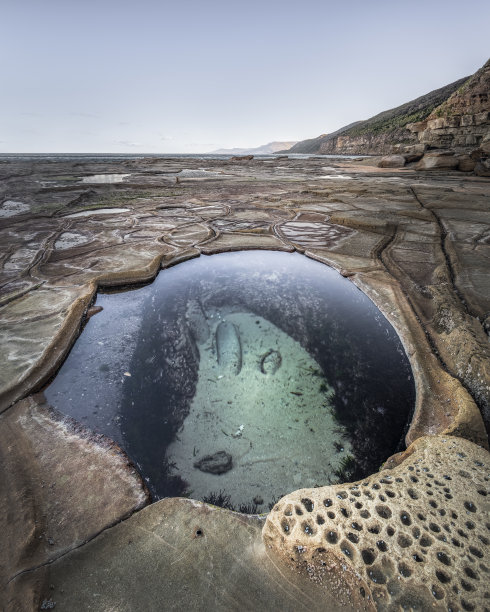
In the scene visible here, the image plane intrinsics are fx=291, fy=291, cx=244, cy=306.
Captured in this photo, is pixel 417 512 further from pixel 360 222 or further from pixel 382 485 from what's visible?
pixel 360 222

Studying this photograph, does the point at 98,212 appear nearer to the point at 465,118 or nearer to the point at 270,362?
the point at 270,362

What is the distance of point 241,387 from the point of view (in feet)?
7.02

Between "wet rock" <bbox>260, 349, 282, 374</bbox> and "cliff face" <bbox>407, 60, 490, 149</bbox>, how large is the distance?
961 inches

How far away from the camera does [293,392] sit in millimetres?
2111

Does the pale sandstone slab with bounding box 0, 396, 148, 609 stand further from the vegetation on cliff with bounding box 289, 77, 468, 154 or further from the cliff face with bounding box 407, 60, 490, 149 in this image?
the vegetation on cliff with bounding box 289, 77, 468, 154

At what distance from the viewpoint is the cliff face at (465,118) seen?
18672 mm

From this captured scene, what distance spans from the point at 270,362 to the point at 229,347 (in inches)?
15.5

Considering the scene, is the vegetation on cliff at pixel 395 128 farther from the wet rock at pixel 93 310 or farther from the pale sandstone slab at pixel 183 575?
the pale sandstone slab at pixel 183 575

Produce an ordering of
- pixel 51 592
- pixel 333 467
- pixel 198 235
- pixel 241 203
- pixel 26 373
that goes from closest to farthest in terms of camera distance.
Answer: pixel 51 592 → pixel 333 467 → pixel 26 373 → pixel 198 235 → pixel 241 203

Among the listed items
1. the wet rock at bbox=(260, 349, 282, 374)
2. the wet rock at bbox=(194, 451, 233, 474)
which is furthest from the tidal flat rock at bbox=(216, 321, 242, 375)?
the wet rock at bbox=(194, 451, 233, 474)

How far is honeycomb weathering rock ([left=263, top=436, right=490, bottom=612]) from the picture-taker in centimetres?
84

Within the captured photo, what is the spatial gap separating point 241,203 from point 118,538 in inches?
304

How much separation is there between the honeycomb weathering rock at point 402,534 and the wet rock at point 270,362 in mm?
1163

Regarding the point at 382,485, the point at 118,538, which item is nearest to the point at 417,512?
the point at 382,485
